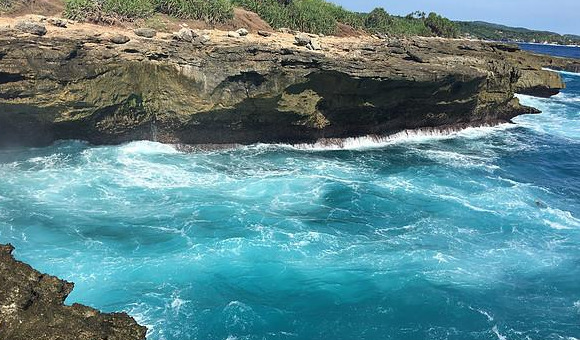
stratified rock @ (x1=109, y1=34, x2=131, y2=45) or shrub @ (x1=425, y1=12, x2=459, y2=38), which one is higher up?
shrub @ (x1=425, y1=12, x2=459, y2=38)

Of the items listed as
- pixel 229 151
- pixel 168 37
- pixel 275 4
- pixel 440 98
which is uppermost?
pixel 275 4

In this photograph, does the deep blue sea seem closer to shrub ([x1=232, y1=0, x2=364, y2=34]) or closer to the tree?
shrub ([x1=232, y1=0, x2=364, y2=34])

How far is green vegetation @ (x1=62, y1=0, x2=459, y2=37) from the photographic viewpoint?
51.2 metres

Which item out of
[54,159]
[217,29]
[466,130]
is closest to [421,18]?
[466,130]

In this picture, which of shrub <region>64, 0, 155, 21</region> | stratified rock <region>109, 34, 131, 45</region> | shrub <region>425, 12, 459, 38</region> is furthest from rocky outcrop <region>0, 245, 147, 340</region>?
shrub <region>425, 12, 459, 38</region>

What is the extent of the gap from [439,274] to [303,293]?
8.13 meters

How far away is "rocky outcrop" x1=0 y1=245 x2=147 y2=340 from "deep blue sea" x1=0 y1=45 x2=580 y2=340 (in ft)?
26.3

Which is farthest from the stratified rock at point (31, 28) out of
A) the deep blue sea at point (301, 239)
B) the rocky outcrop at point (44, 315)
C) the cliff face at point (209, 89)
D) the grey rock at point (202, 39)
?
the rocky outcrop at point (44, 315)

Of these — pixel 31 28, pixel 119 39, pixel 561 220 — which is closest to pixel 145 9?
pixel 119 39

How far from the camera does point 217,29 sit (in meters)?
59.2

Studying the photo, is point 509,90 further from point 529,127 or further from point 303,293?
point 303,293

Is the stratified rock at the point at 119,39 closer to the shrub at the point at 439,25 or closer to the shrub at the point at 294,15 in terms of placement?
the shrub at the point at 294,15

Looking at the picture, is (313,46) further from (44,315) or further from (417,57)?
(44,315)

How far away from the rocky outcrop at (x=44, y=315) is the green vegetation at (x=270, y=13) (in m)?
42.1
